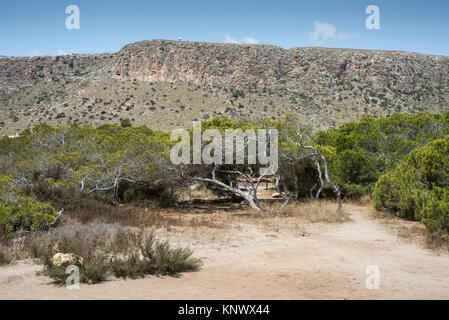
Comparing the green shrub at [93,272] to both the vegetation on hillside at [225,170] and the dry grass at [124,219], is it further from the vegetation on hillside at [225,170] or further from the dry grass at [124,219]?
the dry grass at [124,219]

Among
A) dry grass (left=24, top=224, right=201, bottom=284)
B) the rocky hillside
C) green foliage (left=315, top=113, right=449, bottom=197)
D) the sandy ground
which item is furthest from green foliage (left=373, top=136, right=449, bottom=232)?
the rocky hillside

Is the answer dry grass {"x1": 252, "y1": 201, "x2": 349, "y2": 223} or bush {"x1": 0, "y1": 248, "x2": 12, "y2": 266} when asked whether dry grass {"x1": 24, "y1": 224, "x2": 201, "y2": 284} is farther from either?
dry grass {"x1": 252, "y1": 201, "x2": 349, "y2": 223}

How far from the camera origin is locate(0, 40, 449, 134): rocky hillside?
55.3 m

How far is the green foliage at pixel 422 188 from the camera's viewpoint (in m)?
8.79

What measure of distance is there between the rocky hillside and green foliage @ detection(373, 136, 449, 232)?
1473 inches

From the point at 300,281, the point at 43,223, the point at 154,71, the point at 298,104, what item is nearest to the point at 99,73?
the point at 154,71

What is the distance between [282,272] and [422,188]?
646cm

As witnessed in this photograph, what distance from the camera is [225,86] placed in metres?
64.0

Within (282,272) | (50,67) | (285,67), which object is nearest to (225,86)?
(285,67)

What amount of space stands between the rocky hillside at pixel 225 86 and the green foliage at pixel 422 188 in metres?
37.4

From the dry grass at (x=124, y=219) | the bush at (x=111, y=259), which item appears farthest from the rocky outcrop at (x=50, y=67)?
the bush at (x=111, y=259)

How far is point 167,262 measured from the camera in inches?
254

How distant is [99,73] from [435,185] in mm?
76060

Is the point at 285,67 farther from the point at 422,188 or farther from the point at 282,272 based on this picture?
the point at 282,272
